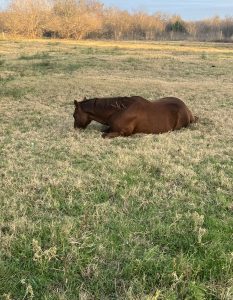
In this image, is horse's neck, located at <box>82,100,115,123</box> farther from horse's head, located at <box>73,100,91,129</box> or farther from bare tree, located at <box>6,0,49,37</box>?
bare tree, located at <box>6,0,49,37</box>

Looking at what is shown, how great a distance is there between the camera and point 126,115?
25.0 ft

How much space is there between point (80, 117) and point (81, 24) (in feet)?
228

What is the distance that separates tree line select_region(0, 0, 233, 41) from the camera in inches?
2830

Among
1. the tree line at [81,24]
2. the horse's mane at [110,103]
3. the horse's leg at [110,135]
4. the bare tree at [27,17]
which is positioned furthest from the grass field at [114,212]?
the tree line at [81,24]

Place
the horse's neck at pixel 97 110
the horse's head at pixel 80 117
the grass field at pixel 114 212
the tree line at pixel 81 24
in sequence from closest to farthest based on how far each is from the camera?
1. the grass field at pixel 114 212
2. the horse's neck at pixel 97 110
3. the horse's head at pixel 80 117
4. the tree line at pixel 81 24

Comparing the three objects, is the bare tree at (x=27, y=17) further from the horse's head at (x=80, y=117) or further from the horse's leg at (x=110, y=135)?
the horse's leg at (x=110, y=135)

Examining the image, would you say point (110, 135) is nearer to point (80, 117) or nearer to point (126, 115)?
point (126, 115)

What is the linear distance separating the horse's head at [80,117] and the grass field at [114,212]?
0.20 metres

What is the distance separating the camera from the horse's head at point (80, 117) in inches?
313

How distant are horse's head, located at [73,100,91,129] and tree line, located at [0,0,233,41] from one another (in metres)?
65.6

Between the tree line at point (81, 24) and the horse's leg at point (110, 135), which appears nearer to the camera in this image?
the horse's leg at point (110, 135)

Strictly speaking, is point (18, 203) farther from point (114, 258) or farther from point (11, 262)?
point (114, 258)

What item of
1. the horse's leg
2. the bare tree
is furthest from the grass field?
the bare tree

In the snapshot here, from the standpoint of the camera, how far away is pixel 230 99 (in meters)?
12.0
